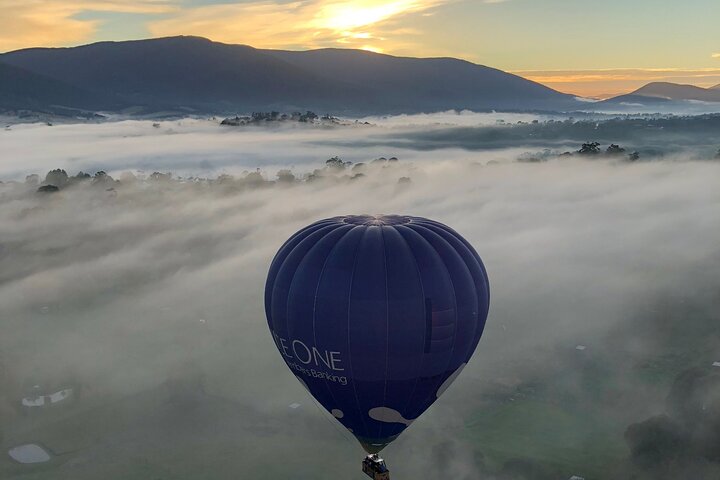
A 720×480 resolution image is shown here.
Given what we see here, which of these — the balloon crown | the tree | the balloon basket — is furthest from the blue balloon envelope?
the tree

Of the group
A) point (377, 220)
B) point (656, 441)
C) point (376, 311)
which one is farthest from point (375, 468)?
point (656, 441)

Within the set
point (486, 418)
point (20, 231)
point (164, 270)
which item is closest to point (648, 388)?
point (486, 418)

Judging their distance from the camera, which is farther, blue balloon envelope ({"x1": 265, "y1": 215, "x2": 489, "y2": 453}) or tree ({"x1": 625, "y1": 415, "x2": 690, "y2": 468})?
tree ({"x1": 625, "y1": 415, "x2": 690, "y2": 468})

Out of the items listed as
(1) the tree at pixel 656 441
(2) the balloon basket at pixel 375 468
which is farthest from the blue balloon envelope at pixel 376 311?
(1) the tree at pixel 656 441

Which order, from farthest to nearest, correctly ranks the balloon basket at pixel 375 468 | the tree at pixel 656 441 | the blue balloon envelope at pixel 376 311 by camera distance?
1. the tree at pixel 656 441
2. the balloon basket at pixel 375 468
3. the blue balloon envelope at pixel 376 311

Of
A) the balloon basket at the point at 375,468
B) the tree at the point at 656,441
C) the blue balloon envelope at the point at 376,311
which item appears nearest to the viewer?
the blue balloon envelope at the point at 376,311

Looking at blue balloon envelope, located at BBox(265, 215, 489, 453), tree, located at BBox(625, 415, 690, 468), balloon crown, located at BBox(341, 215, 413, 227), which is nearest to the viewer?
blue balloon envelope, located at BBox(265, 215, 489, 453)

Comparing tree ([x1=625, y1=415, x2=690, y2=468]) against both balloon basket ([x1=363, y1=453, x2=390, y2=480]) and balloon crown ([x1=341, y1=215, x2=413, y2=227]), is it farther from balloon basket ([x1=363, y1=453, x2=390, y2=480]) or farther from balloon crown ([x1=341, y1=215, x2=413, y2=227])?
balloon crown ([x1=341, y1=215, x2=413, y2=227])

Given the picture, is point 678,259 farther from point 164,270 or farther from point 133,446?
point 133,446

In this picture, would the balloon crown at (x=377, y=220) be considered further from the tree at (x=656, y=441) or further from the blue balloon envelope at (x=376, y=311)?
the tree at (x=656, y=441)
